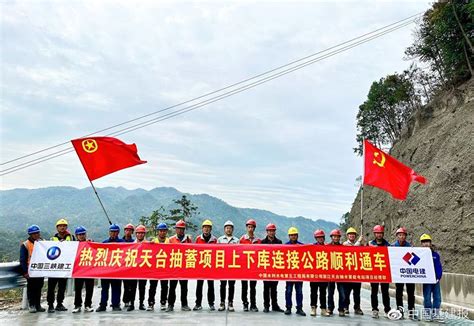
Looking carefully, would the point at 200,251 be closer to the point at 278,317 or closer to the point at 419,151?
the point at 278,317

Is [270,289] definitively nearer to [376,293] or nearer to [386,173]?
[376,293]

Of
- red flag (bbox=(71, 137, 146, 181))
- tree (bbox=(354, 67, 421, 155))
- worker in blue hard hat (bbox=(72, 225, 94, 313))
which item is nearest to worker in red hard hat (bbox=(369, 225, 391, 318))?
worker in blue hard hat (bbox=(72, 225, 94, 313))

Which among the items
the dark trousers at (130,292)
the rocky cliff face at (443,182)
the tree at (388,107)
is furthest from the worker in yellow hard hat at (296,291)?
the tree at (388,107)

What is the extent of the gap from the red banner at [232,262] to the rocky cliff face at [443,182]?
13002mm

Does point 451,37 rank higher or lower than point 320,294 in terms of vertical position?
higher

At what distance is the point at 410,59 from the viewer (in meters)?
34.2

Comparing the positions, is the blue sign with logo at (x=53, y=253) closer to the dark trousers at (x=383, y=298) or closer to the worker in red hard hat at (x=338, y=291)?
the worker in red hard hat at (x=338, y=291)

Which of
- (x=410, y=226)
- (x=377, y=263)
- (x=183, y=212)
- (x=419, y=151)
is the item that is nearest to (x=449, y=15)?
(x=419, y=151)

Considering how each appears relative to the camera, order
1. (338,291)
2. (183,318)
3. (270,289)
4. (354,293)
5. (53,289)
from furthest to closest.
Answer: (270,289), (354,293), (338,291), (53,289), (183,318)

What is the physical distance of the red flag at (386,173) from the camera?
32.6 ft

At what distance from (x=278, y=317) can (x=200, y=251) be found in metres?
2.10

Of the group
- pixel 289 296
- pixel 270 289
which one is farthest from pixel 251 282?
pixel 289 296

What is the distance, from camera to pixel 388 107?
44.9 metres

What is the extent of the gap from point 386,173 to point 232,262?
4473 mm
